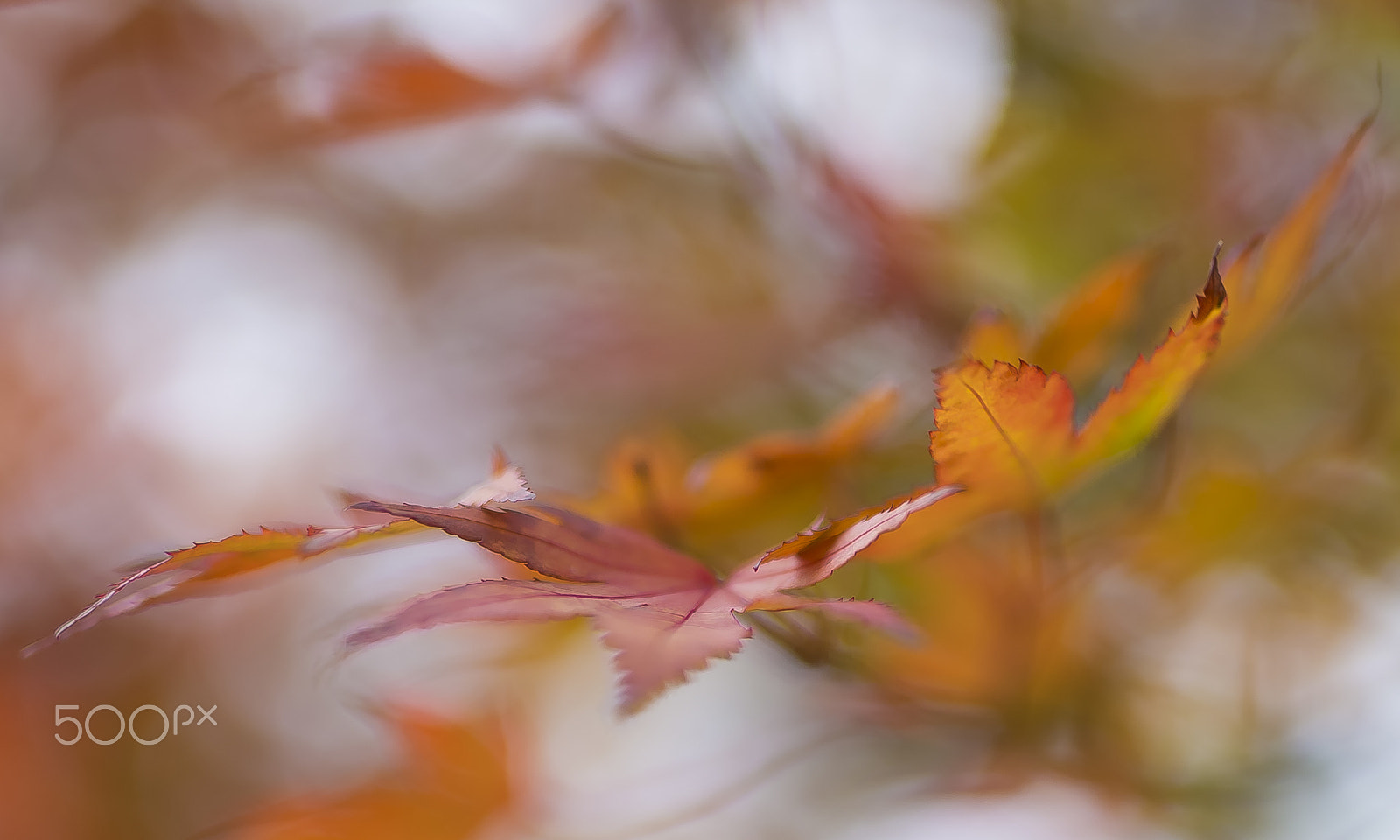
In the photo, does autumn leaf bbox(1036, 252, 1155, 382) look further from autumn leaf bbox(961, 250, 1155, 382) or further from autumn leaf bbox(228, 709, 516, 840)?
autumn leaf bbox(228, 709, 516, 840)

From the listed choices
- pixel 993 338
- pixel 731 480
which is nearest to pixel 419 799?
pixel 731 480

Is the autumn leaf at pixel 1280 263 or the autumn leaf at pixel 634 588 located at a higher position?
the autumn leaf at pixel 1280 263

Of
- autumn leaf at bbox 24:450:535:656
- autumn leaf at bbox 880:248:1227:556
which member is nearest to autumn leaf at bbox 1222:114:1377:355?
autumn leaf at bbox 880:248:1227:556

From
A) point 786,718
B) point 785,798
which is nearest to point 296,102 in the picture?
point 786,718

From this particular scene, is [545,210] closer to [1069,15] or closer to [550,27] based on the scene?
[550,27]

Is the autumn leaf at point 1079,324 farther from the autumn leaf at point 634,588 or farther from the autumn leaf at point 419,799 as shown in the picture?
the autumn leaf at point 419,799

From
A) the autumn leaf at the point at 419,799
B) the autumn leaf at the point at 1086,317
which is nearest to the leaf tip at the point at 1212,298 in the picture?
the autumn leaf at the point at 1086,317
